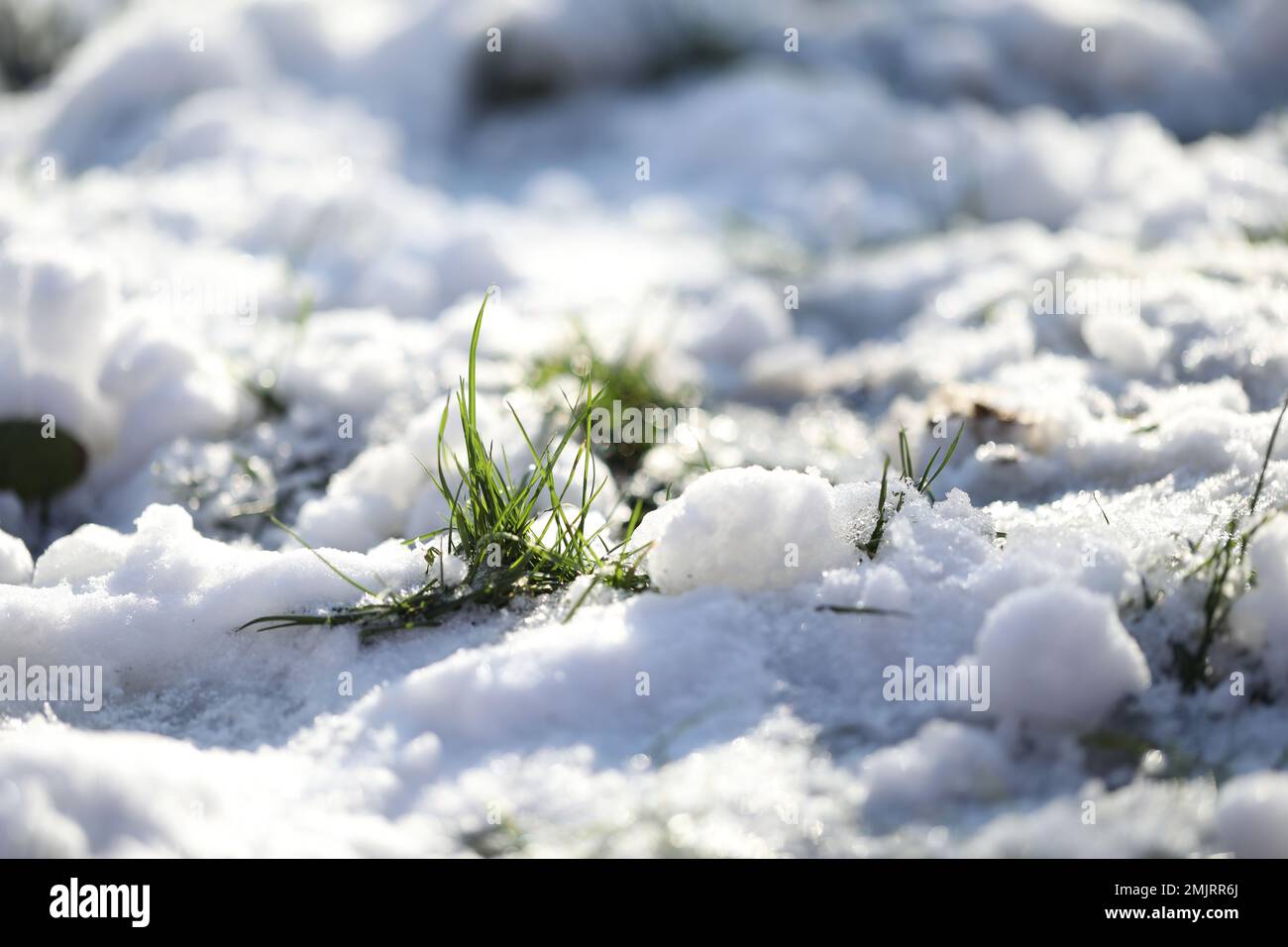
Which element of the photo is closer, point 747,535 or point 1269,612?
point 1269,612

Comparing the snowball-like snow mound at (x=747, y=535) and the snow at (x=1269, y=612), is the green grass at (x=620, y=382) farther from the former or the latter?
the snow at (x=1269, y=612)

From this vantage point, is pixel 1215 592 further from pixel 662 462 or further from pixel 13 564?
pixel 13 564

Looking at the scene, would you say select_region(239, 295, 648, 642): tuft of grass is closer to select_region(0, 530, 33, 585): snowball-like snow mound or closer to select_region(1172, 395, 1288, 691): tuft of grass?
select_region(0, 530, 33, 585): snowball-like snow mound

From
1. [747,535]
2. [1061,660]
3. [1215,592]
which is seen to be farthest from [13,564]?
[1215,592]

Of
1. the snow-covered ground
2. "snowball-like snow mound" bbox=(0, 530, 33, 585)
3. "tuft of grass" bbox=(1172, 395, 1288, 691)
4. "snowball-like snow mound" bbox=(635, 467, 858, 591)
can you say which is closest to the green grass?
the snow-covered ground

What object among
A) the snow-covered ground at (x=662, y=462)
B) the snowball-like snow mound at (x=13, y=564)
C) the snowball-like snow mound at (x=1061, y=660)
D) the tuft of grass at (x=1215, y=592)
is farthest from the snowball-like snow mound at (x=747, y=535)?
the snowball-like snow mound at (x=13, y=564)

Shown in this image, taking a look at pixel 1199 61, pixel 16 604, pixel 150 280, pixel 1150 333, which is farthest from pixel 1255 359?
pixel 1199 61
